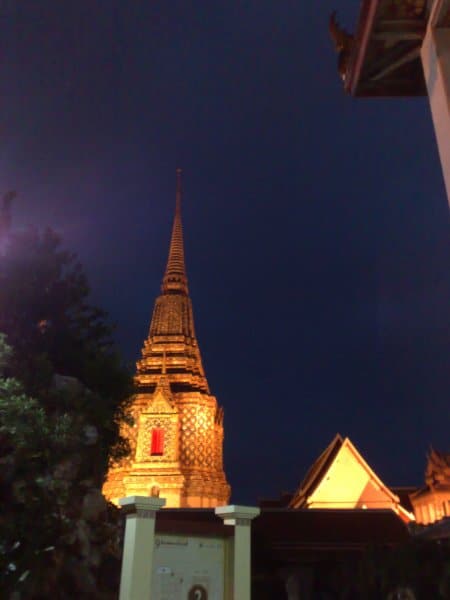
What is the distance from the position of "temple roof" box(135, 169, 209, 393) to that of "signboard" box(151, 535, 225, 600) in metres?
23.7

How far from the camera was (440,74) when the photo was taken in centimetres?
423

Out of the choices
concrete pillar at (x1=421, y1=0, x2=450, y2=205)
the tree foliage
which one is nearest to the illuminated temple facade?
the tree foliage

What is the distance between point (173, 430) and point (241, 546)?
72.4ft

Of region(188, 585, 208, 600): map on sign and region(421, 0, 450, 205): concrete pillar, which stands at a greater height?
region(421, 0, 450, 205): concrete pillar

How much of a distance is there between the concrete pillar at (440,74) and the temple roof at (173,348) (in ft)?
89.6

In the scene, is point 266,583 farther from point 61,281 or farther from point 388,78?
point 388,78

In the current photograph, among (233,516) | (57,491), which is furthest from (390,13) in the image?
(57,491)

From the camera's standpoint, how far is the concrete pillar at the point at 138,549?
6.24 meters

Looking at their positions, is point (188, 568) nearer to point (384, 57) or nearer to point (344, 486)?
point (384, 57)

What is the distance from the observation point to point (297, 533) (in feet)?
50.1

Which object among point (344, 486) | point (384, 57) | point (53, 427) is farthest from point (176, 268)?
point (384, 57)

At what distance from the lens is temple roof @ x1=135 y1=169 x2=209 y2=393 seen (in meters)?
31.2

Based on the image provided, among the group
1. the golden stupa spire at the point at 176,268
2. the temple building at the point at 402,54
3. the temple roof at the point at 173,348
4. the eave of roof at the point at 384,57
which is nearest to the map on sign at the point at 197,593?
the temple building at the point at 402,54

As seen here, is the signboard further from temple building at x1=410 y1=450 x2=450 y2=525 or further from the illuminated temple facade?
the illuminated temple facade
